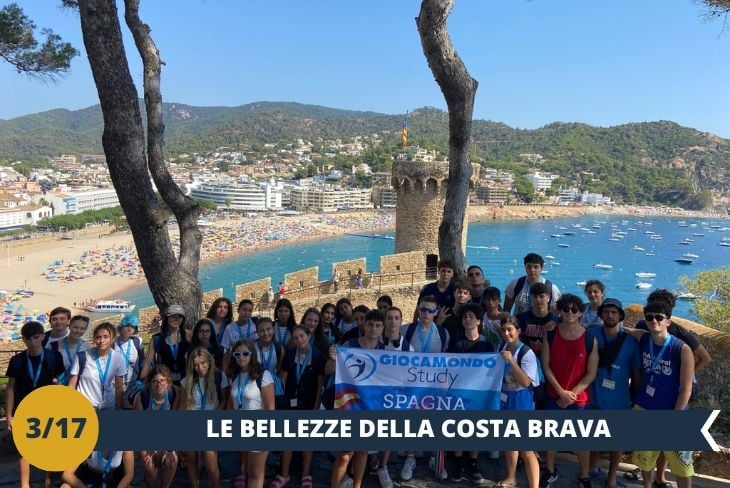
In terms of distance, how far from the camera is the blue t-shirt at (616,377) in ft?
11.9

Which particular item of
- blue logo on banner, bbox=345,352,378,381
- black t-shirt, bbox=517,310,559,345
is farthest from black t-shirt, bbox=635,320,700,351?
blue logo on banner, bbox=345,352,378,381

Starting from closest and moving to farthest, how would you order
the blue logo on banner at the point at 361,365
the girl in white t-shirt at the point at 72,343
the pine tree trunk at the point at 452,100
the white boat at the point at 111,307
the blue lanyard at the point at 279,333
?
1. the blue logo on banner at the point at 361,365
2. the girl in white t-shirt at the point at 72,343
3. the blue lanyard at the point at 279,333
4. the pine tree trunk at the point at 452,100
5. the white boat at the point at 111,307

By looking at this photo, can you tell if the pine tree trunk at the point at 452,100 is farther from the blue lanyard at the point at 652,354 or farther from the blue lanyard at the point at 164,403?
the blue lanyard at the point at 164,403

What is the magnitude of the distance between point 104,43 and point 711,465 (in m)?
6.47

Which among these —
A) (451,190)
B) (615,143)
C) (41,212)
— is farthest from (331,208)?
(615,143)

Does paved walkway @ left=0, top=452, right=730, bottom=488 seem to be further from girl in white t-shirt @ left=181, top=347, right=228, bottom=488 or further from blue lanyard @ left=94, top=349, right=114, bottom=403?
blue lanyard @ left=94, top=349, right=114, bottom=403

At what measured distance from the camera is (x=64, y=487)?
3.56 m

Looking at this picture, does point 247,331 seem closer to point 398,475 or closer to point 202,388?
point 202,388

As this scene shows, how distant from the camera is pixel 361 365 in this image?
3.71 m

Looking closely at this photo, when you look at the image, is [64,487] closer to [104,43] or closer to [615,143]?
[104,43]

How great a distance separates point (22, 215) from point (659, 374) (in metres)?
90.4

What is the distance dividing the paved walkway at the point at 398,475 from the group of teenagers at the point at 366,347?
85 mm

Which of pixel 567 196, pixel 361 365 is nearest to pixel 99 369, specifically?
pixel 361 365

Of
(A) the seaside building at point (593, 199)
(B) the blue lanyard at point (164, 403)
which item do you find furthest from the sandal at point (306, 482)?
(A) the seaside building at point (593, 199)
